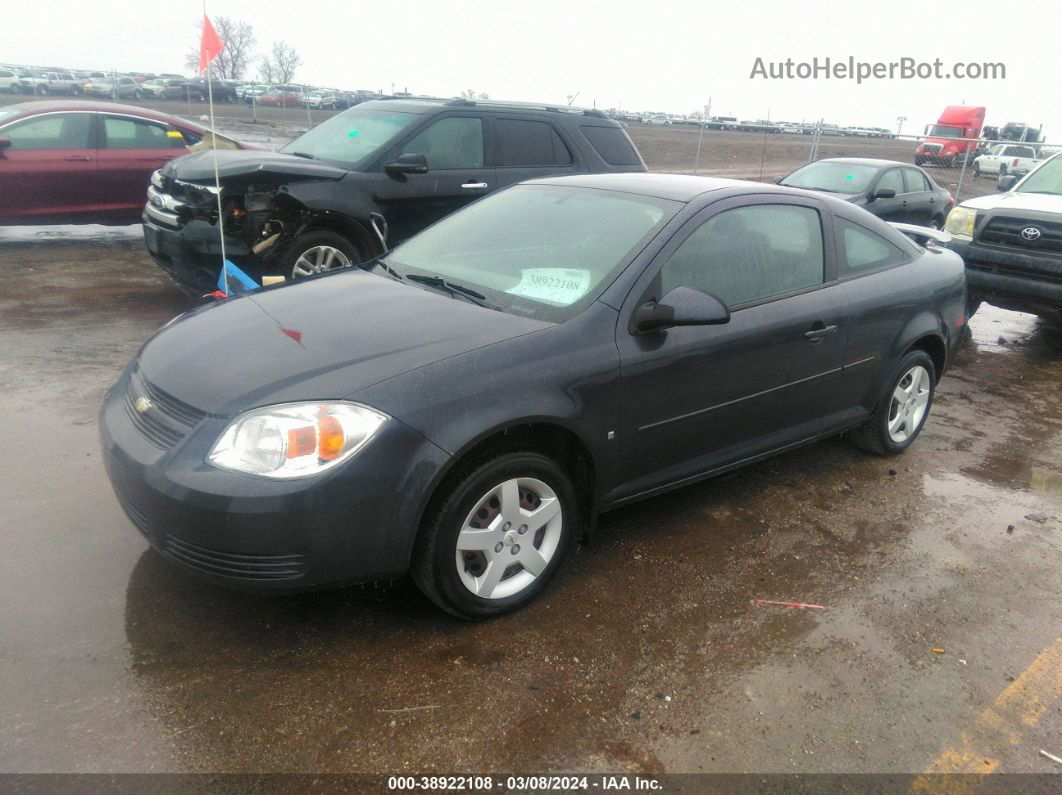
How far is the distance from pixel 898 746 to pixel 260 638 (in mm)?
2194

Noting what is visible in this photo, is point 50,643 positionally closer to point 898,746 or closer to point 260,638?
point 260,638

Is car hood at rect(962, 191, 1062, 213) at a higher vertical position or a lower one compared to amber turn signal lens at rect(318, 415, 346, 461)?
higher

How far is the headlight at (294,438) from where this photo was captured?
2637 mm

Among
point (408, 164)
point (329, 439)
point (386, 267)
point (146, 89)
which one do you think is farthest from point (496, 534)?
point (146, 89)

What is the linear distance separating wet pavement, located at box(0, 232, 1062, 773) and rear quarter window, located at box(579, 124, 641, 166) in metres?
4.42

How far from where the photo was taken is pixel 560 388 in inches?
122

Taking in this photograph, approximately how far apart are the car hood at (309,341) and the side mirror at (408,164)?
330 centimetres

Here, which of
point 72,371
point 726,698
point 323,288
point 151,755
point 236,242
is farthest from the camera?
point 236,242

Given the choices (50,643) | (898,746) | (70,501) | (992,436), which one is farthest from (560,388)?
(992,436)

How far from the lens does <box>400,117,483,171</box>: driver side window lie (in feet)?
23.2

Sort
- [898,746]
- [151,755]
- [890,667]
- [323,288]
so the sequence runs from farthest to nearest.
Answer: [323,288]
[890,667]
[898,746]
[151,755]

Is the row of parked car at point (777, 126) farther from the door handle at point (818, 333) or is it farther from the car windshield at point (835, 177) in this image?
the door handle at point (818, 333)

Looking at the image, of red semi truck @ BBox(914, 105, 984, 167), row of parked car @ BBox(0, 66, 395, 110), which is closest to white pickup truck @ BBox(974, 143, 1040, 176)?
red semi truck @ BBox(914, 105, 984, 167)

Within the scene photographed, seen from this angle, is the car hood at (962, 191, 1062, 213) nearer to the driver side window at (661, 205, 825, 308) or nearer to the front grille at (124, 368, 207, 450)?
the driver side window at (661, 205, 825, 308)
